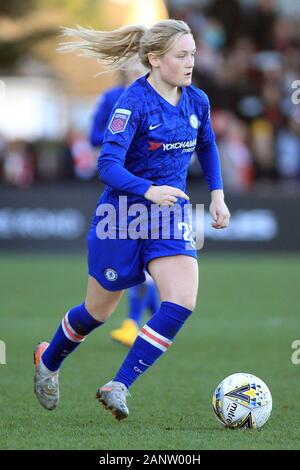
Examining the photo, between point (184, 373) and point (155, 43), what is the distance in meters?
2.51

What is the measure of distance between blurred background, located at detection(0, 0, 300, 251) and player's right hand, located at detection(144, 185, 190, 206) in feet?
23.5

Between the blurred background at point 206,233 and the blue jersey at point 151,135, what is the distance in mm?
1268

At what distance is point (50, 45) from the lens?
71.6 feet

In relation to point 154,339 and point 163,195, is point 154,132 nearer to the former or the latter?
point 163,195

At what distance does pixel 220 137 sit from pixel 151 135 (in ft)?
36.1

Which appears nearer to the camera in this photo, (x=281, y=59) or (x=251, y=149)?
(x=251, y=149)

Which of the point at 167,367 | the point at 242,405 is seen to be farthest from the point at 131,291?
the point at 242,405

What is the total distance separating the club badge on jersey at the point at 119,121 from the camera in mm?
5125

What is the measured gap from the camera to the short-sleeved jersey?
5.16 m

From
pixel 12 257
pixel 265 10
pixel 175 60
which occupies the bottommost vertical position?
pixel 12 257

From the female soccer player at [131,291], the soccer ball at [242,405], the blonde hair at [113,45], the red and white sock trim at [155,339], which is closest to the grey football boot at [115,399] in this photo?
the red and white sock trim at [155,339]

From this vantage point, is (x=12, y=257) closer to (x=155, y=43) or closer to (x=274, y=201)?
(x=274, y=201)

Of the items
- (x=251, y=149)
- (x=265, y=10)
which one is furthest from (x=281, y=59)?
(x=251, y=149)

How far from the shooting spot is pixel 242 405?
507 centimetres
